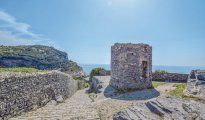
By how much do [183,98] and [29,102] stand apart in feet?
30.0

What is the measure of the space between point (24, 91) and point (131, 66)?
10.9m

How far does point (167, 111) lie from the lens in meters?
11.0

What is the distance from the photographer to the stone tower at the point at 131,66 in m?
23.8

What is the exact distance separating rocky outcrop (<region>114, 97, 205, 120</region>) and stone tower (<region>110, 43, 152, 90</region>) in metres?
11.8

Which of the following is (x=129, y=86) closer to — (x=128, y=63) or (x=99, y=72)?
(x=128, y=63)

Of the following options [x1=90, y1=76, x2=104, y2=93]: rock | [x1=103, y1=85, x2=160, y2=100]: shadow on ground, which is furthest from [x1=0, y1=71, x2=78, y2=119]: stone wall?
[x1=90, y1=76, x2=104, y2=93]: rock

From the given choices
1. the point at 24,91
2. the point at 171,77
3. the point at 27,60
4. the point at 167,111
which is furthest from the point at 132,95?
the point at 27,60

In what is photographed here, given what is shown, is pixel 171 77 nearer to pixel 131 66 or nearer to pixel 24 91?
pixel 131 66

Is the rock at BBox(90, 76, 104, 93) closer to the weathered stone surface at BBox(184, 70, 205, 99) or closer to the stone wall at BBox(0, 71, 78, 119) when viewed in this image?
the stone wall at BBox(0, 71, 78, 119)

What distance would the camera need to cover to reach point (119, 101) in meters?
18.7

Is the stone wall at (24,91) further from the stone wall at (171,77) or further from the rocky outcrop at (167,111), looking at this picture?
the stone wall at (171,77)

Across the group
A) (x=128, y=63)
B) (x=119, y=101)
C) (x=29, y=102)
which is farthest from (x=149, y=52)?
(x=29, y=102)

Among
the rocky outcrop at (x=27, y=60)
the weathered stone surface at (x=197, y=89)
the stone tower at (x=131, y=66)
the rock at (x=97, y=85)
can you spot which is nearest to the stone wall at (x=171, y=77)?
the rock at (x=97, y=85)

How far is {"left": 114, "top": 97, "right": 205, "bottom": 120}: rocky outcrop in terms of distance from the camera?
1058 cm
